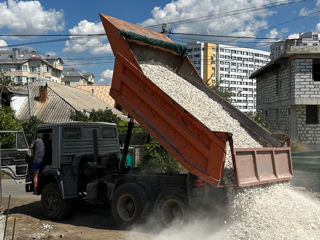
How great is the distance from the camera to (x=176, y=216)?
6.19 meters

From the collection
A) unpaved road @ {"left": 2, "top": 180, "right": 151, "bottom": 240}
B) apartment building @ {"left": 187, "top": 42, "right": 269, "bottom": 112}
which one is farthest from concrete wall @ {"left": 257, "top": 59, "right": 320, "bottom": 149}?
apartment building @ {"left": 187, "top": 42, "right": 269, "bottom": 112}

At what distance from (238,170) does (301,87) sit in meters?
18.4

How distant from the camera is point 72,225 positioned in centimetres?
741

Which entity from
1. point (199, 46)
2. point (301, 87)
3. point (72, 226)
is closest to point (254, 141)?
point (72, 226)

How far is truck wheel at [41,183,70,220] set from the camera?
7.70 metres

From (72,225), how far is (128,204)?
1434 millimetres

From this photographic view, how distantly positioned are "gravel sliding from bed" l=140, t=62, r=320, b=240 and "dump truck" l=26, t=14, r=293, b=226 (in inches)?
10.0

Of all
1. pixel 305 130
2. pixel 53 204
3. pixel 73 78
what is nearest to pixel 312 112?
pixel 305 130

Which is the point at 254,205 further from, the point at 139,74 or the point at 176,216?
the point at 139,74

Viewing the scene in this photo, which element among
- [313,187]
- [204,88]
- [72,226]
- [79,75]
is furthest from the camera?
[79,75]

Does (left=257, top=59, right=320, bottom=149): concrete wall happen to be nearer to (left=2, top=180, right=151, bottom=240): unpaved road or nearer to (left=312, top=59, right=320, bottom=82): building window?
(left=312, top=59, right=320, bottom=82): building window

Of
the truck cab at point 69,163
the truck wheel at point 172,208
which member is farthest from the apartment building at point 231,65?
the truck wheel at point 172,208

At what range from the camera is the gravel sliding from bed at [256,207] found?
216 inches

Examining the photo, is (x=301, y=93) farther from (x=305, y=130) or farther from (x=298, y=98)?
(x=305, y=130)
